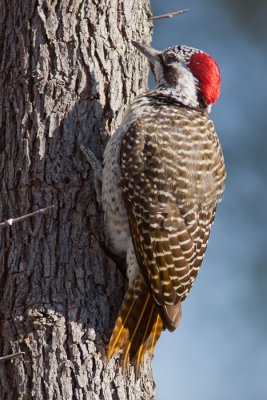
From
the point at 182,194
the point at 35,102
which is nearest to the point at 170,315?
the point at 182,194

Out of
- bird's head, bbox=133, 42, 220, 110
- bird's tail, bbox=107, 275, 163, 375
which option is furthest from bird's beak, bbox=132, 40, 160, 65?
bird's tail, bbox=107, 275, 163, 375

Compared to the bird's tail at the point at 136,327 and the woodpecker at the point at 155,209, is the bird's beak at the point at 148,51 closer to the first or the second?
the woodpecker at the point at 155,209

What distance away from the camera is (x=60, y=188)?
5.15m

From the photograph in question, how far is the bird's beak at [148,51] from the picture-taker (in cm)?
549

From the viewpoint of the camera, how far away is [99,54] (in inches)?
212

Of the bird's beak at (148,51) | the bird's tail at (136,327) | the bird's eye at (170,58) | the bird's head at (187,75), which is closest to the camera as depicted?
the bird's tail at (136,327)

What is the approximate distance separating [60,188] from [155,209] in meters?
0.45

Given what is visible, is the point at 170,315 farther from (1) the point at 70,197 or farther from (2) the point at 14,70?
(2) the point at 14,70

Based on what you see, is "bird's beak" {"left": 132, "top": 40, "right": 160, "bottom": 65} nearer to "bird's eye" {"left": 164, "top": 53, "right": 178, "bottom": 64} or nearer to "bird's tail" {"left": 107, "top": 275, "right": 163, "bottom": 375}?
"bird's eye" {"left": 164, "top": 53, "right": 178, "bottom": 64}

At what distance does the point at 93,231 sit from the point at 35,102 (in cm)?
68

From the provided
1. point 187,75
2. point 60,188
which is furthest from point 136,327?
point 187,75

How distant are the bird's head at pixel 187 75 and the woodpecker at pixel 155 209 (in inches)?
8.5

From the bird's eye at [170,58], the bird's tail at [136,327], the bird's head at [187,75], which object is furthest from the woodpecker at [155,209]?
the bird's eye at [170,58]

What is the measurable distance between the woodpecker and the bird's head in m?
0.22
